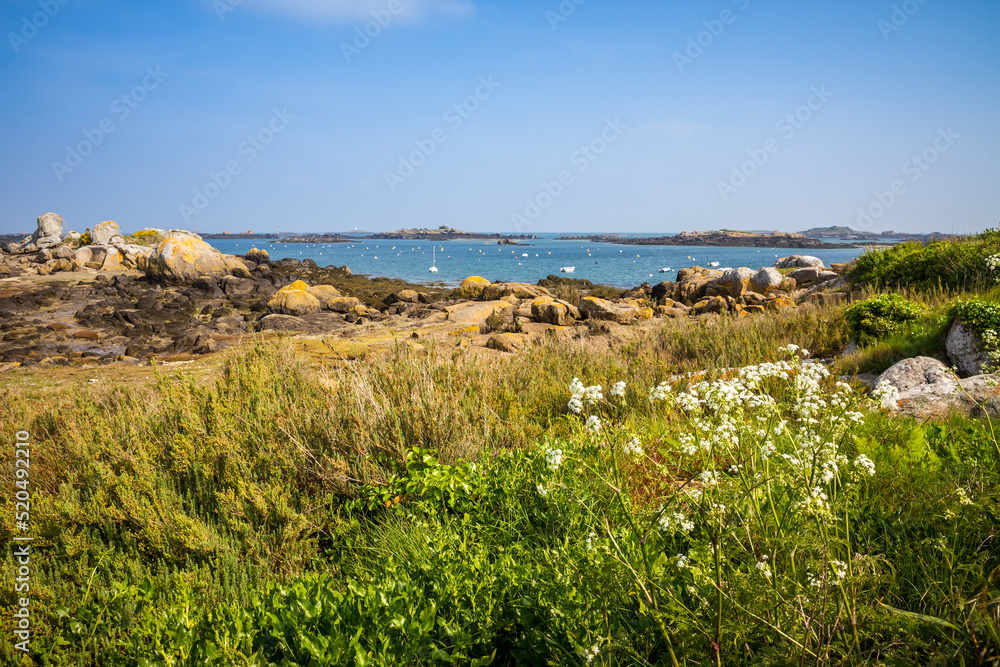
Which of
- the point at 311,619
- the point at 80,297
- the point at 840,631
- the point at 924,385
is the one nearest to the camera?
the point at 840,631

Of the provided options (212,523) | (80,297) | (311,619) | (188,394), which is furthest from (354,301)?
(311,619)

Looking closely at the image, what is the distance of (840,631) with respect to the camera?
197 centimetres

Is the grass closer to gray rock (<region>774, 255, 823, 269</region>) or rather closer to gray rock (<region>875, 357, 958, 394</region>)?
gray rock (<region>875, 357, 958, 394</region>)

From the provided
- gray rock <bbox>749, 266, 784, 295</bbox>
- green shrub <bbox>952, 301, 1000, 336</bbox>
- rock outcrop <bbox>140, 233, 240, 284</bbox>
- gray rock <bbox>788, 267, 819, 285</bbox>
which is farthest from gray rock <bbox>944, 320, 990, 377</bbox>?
rock outcrop <bbox>140, 233, 240, 284</bbox>

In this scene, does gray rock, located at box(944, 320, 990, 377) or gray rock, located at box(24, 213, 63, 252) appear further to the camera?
gray rock, located at box(24, 213, 63, 252)

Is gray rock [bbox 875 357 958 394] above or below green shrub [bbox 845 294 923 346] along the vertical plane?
below

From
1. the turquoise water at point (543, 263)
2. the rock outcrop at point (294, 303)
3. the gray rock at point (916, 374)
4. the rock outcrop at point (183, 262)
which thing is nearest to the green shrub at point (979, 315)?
the gray rock at point (916, 374)

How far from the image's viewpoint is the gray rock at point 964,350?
6.41m

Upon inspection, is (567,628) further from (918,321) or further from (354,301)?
(354,301)

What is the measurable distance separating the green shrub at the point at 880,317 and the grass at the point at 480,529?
3.34 m

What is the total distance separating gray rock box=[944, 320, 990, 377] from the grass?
2668 millimetres

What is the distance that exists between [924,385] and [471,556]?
5705 mm

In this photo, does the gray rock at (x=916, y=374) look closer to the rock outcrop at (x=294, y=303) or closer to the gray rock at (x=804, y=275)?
the gray rock at (x=804, y=275)

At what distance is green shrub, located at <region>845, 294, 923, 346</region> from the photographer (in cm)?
801
